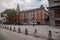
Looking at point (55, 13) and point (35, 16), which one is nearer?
point (55, 13)

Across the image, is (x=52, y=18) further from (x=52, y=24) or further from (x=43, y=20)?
(x=43, y=20)

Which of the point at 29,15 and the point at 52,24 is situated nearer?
the point at 52,24

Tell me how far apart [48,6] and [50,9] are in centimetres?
193

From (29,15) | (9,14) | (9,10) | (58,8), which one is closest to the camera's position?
(58,8)

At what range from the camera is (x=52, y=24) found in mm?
78000

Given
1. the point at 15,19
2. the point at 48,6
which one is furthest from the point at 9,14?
the point at 48,6

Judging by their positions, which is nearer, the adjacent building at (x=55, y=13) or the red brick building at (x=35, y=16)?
the adjacent building at (x=55, y=13)

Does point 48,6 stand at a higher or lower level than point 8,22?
higher

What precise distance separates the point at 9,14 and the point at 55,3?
68.5m

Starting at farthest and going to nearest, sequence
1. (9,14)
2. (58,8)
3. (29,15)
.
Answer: (29,15) → (9,14) → (58,8)

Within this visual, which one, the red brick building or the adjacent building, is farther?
the red brick building

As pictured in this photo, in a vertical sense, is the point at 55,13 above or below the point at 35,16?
above

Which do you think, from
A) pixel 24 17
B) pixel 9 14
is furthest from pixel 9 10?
pixel 24 17

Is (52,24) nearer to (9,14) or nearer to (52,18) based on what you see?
(52,18)
